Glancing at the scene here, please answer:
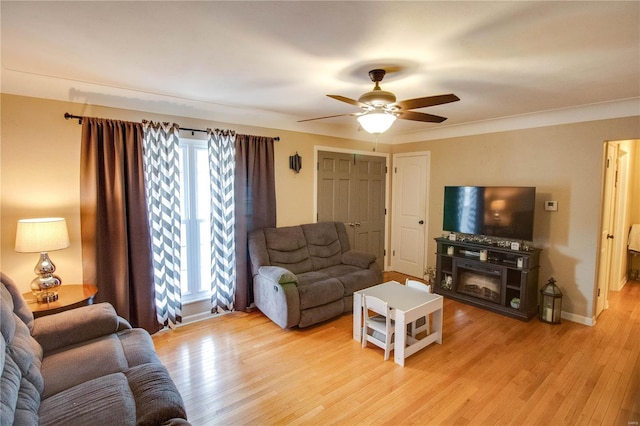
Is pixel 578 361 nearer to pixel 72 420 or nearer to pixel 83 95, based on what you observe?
pixel 72 420

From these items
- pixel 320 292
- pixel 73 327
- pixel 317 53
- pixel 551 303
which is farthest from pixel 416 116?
pixel 73 327

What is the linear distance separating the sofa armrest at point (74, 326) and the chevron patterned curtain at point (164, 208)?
942mm

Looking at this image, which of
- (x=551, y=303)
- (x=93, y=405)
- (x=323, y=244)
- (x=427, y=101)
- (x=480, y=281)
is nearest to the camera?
(x=93, y=405)

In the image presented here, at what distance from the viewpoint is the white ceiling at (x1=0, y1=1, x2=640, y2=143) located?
1.58 meters

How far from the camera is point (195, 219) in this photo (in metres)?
3.60

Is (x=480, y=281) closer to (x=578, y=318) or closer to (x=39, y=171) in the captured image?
(x=578, y=318)

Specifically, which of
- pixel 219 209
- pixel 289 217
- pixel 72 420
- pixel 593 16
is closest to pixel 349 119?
pixel 289 217

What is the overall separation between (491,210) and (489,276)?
844 mm

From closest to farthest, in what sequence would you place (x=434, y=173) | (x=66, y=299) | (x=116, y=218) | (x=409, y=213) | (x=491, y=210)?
(x=66, y=299) → (x=116, y=218) → (x=491, y=210) → (x=434, y=173) → (x=409, y=213)

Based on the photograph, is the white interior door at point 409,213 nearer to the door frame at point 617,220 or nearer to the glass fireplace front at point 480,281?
the glass fireplace front at point 480,281

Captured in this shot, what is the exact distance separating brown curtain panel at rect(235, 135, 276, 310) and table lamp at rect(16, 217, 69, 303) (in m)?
1.65

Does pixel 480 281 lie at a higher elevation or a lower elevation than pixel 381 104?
lower

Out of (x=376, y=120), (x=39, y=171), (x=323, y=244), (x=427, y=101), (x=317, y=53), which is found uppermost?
(x=317, y=53)

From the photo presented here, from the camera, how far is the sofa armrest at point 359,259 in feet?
13.3
